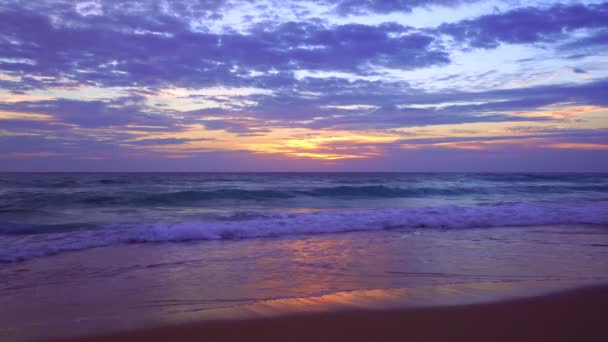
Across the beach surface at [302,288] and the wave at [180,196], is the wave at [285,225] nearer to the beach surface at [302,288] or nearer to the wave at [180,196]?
the beach surface at [302,288]

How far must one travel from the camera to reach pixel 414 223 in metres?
11.8

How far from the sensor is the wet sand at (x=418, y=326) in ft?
12.1

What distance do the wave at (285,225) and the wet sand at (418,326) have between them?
5306 mm

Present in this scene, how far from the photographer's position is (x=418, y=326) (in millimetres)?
3918

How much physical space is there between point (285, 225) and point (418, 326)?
7370 mm

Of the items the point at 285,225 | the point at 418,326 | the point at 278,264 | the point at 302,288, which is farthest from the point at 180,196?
the point at 418,326

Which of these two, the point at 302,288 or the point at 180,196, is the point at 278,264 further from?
the point at 180,196

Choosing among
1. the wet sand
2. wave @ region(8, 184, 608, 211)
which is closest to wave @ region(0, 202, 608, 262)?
the wet sand

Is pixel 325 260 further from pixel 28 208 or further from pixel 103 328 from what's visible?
pixel 28 208

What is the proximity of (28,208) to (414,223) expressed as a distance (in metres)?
15.3

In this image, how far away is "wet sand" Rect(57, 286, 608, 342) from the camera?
3.70 metres

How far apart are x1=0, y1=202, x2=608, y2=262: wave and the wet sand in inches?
209

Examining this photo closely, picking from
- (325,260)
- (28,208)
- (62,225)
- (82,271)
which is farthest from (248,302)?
(28,208)

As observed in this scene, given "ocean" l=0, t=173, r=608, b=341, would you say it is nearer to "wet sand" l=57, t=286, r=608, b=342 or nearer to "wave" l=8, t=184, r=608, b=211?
"wet sand" l=57, t=286, r=608, b=342
